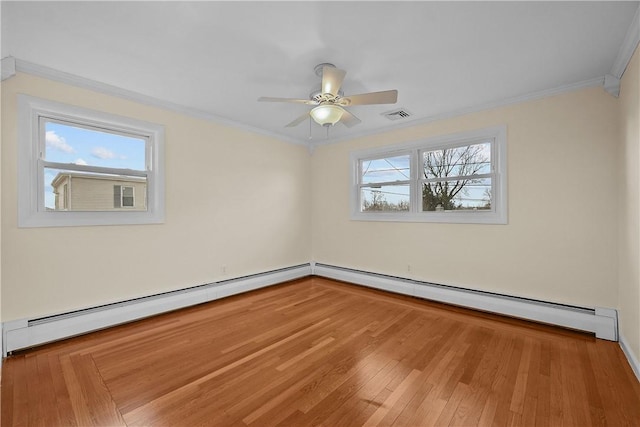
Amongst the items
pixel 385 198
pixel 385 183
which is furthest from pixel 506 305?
pixel 385 183

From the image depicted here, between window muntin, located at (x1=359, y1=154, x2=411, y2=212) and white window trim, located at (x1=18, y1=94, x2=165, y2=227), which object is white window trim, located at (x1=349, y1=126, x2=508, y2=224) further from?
white window trim, located at (x1=18, y1=94, x2=165, y2=227)

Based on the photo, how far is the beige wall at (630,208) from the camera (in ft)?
7.06

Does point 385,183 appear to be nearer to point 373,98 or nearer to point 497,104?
point 497,104

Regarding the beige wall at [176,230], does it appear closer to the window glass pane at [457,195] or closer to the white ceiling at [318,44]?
the white ceiling at [318,44]

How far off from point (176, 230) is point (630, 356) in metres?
4.67

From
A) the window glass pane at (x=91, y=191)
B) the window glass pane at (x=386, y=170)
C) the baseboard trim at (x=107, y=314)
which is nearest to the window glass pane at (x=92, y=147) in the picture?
the window glass pane at (x=91, y=191)

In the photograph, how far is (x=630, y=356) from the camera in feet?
7.41

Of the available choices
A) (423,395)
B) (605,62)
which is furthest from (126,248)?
(605,62)

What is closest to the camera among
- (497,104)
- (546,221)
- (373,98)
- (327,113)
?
(373,98)

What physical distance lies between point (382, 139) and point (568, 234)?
8.70 ft

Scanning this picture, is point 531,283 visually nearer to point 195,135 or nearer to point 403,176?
point 403,176

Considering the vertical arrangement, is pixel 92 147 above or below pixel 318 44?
below

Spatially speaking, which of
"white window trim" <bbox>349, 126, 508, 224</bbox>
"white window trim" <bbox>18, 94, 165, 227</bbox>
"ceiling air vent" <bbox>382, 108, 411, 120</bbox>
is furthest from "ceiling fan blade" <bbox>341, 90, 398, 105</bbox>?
"white window trim" <bbox>18, 94, 165, 227</bbox>

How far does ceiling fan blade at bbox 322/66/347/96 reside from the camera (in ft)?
7.14
